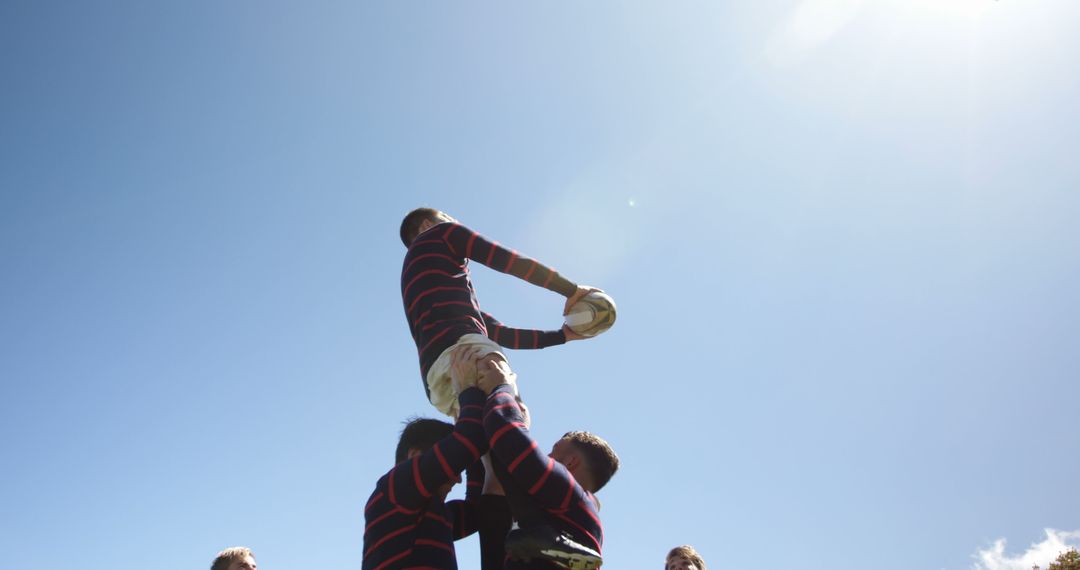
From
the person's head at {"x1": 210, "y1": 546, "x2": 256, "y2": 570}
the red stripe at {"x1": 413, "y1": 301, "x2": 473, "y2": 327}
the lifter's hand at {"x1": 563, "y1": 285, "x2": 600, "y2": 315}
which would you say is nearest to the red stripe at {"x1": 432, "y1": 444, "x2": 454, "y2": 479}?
the red stripe at {"x1": 413, "y1": 301, "x2": 473, "y2": 327}

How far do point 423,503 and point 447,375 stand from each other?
913 mm

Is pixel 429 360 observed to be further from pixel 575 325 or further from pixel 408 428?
pixel 575 325

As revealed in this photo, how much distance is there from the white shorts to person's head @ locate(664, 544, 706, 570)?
277cm

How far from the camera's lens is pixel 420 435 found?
373 centimetres

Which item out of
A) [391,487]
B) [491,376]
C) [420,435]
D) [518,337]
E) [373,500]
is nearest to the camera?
[391,487]

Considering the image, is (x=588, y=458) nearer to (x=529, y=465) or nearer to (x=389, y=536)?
(x=529, y=465)

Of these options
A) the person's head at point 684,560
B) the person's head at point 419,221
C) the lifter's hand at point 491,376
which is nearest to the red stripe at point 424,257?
the person's head at point 419,221

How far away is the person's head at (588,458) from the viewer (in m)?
3.43

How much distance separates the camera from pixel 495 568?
3512 millimetres

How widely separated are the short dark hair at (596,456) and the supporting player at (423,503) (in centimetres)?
69

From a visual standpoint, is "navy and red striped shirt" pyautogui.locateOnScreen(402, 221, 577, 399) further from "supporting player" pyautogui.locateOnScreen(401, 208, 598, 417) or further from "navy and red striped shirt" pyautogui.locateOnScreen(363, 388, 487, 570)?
"navy and red striped shirt" pyautogui.locateOnScreen(363, 388, 487, 570)

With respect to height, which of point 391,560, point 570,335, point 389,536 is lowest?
point 391,560

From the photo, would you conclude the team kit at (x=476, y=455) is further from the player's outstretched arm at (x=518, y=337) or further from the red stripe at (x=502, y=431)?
the player's outstretched arm at (x=518, y=337)

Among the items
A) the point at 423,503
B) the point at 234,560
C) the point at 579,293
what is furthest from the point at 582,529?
the point at 234,560
